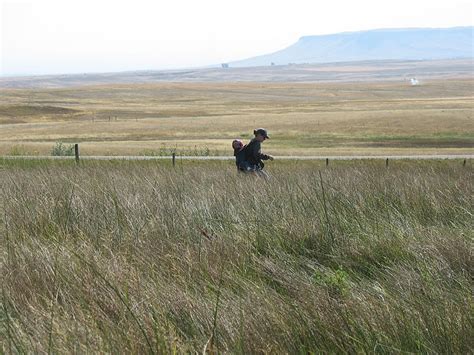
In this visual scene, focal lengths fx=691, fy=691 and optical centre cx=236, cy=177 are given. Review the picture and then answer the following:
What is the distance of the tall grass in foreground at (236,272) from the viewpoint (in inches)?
121

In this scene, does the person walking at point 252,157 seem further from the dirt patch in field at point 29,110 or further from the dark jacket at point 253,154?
the dirt patch in field at point 29,110

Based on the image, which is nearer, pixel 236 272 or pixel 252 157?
pixel 236 272

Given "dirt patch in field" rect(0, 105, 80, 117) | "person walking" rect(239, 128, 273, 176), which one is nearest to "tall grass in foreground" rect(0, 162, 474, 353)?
"person walking" rect(239, 128, 273, 176)

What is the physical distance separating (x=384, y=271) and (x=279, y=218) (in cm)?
141

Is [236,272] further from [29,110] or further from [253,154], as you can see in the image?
[29,110]

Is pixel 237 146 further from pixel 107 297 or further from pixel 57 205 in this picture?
pixel 107 297

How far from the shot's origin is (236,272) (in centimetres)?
415

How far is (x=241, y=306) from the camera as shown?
3369mm

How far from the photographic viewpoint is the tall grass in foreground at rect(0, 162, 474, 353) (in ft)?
10.0

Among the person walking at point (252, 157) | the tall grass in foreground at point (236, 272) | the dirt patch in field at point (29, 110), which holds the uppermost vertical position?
the tall grass in foreground at point (236, 272)

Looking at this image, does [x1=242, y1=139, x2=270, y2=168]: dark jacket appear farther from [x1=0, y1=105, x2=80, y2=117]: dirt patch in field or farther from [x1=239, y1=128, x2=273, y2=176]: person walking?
[x1=0, y1=105, x2=80, y2=117]: dirt patch in field

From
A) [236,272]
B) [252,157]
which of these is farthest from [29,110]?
[236,272]

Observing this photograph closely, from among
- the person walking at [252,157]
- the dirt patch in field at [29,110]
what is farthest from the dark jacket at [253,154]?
the dirt patch in field at [29,110]

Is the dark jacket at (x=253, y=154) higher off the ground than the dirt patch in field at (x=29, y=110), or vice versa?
the dark jacket at (x=253, y=154)
